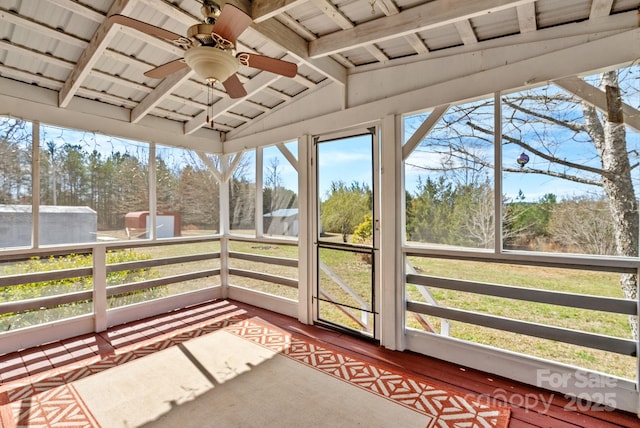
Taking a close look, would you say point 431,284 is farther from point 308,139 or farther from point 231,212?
point 231,212

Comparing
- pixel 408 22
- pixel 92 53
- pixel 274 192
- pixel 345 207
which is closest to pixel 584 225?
pixel 408 22

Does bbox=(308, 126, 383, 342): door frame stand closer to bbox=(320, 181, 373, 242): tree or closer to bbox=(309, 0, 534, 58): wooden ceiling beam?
bbox=(320, 181, 373, 242): tree

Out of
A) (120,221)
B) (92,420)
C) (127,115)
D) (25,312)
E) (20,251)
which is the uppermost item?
(127,115)

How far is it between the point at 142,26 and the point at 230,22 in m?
0.53

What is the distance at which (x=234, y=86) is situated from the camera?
2.36 meters

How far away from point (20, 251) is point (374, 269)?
374 cm

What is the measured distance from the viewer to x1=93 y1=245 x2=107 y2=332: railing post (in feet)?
12.4

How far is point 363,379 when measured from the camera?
2689mm

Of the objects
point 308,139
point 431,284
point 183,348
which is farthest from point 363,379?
point 308,139

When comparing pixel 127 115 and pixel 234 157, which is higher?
pixel 127 115

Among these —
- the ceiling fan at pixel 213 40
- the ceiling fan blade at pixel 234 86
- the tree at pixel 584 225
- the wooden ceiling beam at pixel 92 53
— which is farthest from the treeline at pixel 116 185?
the tree at pixel 584 225

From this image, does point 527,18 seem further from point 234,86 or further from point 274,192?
point 274,192

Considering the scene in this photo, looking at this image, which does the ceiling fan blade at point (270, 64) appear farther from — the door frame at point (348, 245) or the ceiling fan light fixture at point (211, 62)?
the door frame at point (348, 245)

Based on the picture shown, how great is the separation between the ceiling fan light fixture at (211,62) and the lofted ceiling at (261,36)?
2.11 ft
